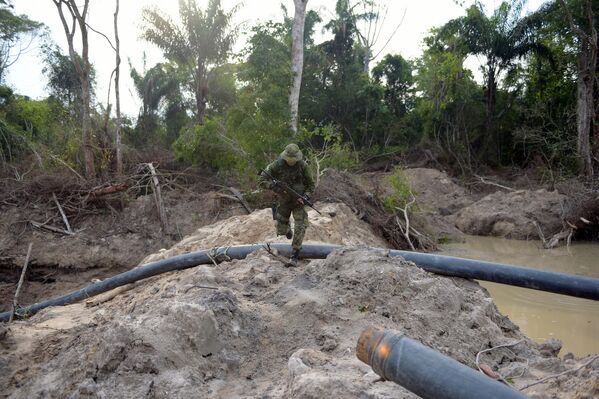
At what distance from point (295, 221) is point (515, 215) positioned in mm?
9506

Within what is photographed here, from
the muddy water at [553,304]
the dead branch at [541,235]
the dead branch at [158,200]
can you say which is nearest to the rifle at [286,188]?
the muddy water at [553,304]

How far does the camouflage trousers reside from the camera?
554 centimetres

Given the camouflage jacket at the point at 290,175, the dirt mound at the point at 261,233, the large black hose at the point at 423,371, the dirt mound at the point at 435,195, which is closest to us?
the large black hose at the point at 423,371

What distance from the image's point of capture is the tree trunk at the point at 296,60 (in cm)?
1369

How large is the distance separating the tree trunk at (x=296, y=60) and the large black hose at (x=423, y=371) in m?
11.3

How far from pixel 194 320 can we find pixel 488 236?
38.9ft

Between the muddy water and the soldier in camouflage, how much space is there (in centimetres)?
294

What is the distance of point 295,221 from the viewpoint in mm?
5668

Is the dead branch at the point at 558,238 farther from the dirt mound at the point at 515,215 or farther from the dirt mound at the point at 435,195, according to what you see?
the dirt mound at the point at 435,195

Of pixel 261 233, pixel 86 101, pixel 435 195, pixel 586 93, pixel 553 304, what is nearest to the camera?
pixel 553 304

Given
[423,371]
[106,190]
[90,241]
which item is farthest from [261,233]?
[423,371]

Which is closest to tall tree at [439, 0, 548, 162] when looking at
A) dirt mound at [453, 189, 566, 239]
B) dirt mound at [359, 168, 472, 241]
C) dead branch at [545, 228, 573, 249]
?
dirt mound at [359, 168, 472, 241]

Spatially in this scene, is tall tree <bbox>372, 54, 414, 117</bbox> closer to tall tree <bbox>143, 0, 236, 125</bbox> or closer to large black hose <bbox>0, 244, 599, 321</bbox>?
tall tree <bbox>143, 0, 236, 125</bbox>

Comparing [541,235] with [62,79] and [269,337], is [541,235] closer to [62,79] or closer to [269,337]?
[269,337]
